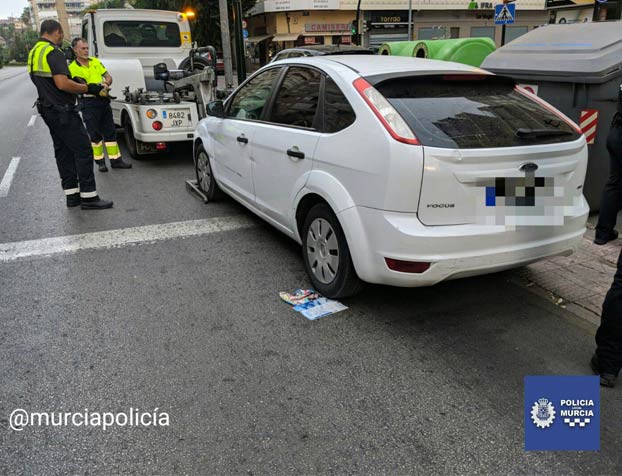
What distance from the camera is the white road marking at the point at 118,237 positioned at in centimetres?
489

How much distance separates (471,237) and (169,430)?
201 cm

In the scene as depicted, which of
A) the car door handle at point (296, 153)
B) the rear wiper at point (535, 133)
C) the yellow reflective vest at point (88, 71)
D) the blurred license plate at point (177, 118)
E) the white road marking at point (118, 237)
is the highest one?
the yellow reflective vest at point (88, 71)

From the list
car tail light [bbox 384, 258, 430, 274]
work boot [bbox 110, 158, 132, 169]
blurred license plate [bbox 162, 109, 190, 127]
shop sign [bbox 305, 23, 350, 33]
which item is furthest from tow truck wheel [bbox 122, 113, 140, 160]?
shop sign [bbox 305, 23, 350, 33]

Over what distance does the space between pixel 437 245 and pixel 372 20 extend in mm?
34473

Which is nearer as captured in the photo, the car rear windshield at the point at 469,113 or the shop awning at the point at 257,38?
the car rear windshield at the point at 469,113

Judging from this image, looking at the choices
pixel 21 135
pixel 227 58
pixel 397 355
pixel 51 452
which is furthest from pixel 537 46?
pixel 21 135

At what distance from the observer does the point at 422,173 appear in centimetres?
299

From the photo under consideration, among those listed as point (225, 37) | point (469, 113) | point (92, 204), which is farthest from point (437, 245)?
point (225, 37)

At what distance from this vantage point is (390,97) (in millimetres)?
3316

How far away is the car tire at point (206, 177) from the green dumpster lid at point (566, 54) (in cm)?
377

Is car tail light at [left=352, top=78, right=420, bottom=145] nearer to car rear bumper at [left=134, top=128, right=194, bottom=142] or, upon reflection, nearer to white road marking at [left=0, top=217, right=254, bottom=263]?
white road marking at [left=0, top=217, right=254, bottom=263]

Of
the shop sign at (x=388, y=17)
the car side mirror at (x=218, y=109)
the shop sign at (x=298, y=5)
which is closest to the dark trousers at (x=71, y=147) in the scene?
the car side mirror at (x=218, y=109)

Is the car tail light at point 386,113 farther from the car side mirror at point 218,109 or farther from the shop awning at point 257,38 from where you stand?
the shop awning at point 257,38

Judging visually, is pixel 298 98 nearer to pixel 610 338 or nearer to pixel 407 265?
pixel 407 265
